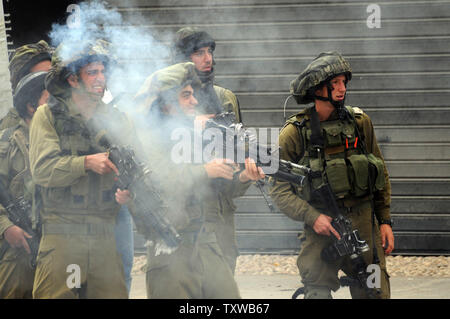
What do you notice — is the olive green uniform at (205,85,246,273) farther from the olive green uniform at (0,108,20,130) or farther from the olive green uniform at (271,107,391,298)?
the olive green uniform at (0,108,20,130)

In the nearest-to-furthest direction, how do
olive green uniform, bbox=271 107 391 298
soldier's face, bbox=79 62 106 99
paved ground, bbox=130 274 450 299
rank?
soldier's face, bbox=79 62 106 99 → olive green uniform, bbox=271 107 391 298 → paved ground, bbox=130 274 450 299

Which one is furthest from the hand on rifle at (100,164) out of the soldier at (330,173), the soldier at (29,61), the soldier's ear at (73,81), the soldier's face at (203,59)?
the soldier's face at (203,59)

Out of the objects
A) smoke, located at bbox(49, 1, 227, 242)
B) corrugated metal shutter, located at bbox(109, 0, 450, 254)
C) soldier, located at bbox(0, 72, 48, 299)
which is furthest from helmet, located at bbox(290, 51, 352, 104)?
corrugated metal shutter, located at bbox(109, 0, 450, 254)

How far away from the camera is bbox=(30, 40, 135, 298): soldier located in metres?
4.53

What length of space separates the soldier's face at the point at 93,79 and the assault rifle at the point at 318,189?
2.32 feet

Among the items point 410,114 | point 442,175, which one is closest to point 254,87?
point 410,114

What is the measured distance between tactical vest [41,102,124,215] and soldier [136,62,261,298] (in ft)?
1.17

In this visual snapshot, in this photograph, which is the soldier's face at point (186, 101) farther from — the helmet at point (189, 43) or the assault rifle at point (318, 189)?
the helmet at point (189, 43)

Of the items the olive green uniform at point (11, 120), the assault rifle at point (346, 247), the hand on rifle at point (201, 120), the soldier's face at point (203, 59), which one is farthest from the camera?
the soldier's face at point (203, 59)

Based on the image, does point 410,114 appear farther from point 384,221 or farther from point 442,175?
point 384,221

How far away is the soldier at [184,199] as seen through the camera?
4.54m

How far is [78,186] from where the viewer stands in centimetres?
462

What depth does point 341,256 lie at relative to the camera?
16.4 feet

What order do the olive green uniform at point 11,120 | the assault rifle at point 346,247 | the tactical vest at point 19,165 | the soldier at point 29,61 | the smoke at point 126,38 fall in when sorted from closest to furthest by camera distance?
the assault rifle at point 346,247 < the tactical vest at point 19,165 < the olive green uniform at point 11,120 < the soldier at point 29,61 < the smoke at point 126,38
